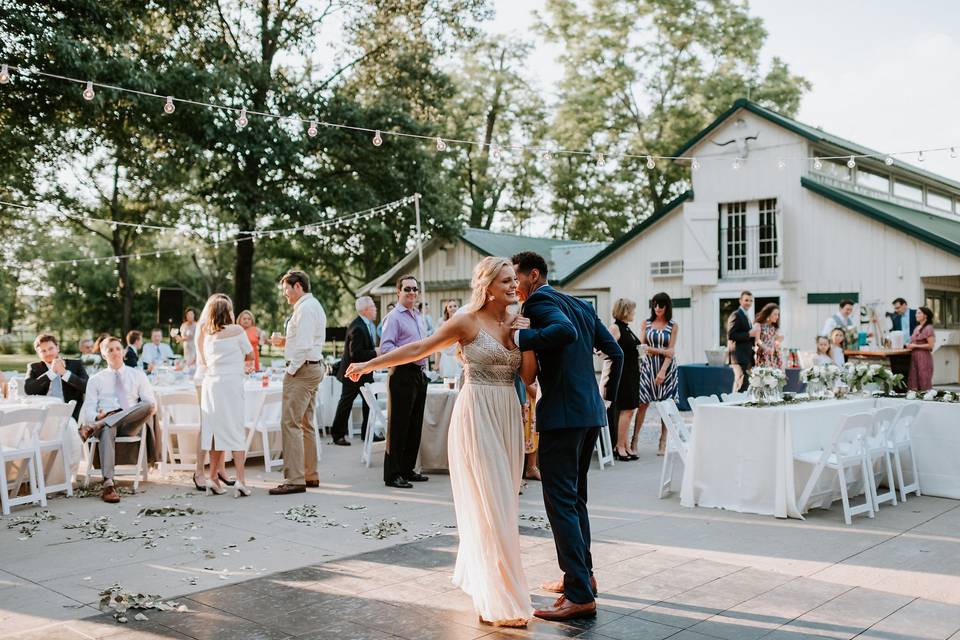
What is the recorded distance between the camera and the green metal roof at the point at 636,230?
70.5ft

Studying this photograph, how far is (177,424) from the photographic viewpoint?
29.6 ft

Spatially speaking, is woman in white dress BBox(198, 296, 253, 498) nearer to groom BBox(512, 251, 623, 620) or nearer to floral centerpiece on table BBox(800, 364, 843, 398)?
groom BBox(512, 251, 623, 620)

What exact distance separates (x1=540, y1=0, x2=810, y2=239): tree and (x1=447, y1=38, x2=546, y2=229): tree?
4191mm

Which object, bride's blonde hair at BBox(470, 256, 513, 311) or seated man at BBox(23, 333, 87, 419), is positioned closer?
bride's blonde hair at BBox(470, 256, 513, 311)

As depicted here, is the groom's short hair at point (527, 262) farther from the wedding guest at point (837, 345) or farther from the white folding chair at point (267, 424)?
the wedding guest at point (837, 345)

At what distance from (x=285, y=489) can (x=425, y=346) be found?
4.01 metres

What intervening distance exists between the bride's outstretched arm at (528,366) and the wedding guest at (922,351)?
9480 mm

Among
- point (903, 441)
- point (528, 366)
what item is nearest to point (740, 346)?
point (903, 441)

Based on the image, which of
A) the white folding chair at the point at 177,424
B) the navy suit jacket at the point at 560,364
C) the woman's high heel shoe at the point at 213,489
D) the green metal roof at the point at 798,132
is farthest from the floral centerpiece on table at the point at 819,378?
the green metal roof at the point at 798,132

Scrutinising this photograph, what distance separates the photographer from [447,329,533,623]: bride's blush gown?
13.8 ft

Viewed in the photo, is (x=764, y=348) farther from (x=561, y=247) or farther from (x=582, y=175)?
(x=582, y=175)

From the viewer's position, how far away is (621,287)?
22812 millimetres

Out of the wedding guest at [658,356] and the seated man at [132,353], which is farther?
the seated man at [132,353]

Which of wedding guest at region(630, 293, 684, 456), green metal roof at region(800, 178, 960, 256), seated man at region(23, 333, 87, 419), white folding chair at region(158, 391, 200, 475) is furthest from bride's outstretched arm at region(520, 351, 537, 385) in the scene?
green metal roof at region(800, 178, 960, 256)
